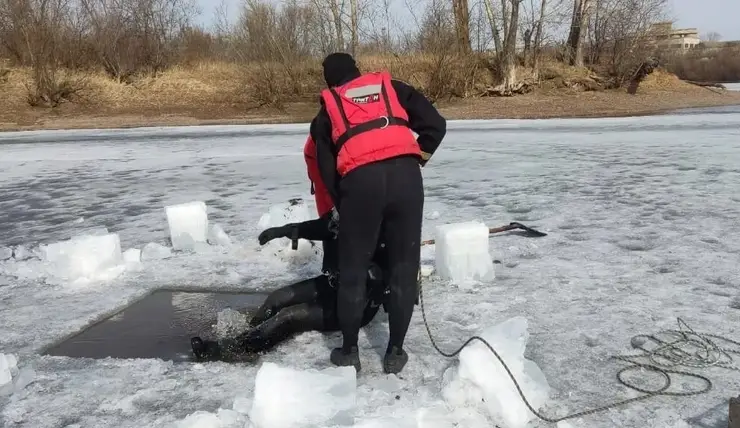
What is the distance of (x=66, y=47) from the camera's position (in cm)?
2959

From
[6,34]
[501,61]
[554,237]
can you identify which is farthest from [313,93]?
[554,237]

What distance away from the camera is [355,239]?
11.2 ft

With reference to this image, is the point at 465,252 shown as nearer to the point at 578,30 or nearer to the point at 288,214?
the point at 288,214

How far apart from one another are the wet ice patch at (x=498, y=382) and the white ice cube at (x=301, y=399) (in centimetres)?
51

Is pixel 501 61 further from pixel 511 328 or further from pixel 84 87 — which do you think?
pixel 511 328

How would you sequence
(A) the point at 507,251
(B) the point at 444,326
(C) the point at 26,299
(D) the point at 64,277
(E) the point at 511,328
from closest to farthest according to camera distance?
(E) the point at 511,328 < (B) the point at 444,326 < (C) the point at 26,299 < (D) the point at 64,277 < (A) the point at 507,251

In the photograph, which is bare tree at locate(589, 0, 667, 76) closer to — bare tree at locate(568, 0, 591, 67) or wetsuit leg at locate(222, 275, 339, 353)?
bare tree at locate(568, 0, 591, 67)

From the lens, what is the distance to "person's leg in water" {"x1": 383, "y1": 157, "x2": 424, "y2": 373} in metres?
3.37

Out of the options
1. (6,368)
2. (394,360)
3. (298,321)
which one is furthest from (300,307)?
(6,368)

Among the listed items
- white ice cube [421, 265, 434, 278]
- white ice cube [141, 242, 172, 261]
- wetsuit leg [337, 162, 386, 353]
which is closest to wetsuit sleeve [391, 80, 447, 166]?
wetsuit leg [337, 162, 386, 353]

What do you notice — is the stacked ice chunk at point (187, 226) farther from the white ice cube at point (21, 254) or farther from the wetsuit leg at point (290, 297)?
the wetsuit leg at point (290, 297)

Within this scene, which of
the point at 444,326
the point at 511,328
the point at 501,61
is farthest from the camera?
the point at 501,61

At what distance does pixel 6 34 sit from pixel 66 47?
309 centimetres

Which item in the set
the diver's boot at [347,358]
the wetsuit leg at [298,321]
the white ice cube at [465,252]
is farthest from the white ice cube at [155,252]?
the diver's boot at [347,358]
